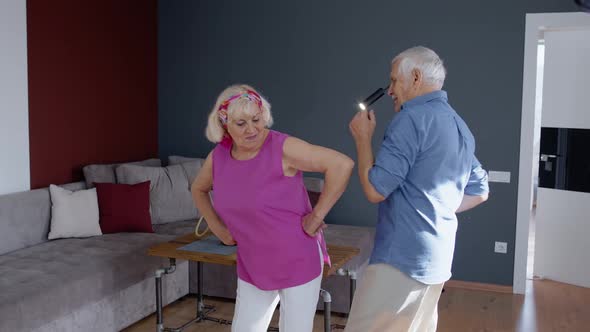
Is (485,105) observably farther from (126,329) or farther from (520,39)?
(126,329)

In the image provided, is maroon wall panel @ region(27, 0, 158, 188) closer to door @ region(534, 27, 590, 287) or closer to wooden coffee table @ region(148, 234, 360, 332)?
wooden coffee table @ region(148, 234, 360, 332)

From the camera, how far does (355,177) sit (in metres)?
4.96

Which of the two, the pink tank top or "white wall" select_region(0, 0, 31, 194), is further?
"white wall" select_region(0, 0, 31, 194)

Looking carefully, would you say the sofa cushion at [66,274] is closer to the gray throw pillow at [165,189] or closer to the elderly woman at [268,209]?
the gray throw pillow at [165,189]

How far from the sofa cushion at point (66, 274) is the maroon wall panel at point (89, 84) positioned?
2.62 feet

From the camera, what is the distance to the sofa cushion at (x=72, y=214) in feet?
13.0

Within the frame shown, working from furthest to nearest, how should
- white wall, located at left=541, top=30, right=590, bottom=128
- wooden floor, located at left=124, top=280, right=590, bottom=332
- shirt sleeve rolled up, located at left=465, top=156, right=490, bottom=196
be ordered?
white wall, located at left=541, top=30, right=590, bottom=128, wooden floor, located at left=124, top=280, right=590, bottom=332, shirt sleeve rolled up, located at left=465, top=156, right=490, bottom=196

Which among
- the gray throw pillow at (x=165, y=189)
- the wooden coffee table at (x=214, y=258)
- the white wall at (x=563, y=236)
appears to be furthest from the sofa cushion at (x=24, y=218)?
the white wall at (x=563, y=236)

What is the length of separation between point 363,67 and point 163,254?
104 inches

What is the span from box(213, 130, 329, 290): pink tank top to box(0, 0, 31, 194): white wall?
8.14 feet

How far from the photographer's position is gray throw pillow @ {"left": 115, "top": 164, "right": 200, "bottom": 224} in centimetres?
457

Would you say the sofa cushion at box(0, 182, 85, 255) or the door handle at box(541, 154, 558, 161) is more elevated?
the door handle at box(541, 154, 558, 161)

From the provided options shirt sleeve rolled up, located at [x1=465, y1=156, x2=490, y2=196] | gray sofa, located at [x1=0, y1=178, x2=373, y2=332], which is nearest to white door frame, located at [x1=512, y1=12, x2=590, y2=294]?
gray sofa, located at [x1=0, y1=178, x2=373, y2=332]

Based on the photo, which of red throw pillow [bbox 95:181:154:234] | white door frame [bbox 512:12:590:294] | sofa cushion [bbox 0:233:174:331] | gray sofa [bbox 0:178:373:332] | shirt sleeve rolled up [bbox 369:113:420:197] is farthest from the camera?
white door frame [bbox 512:12:590:294]
